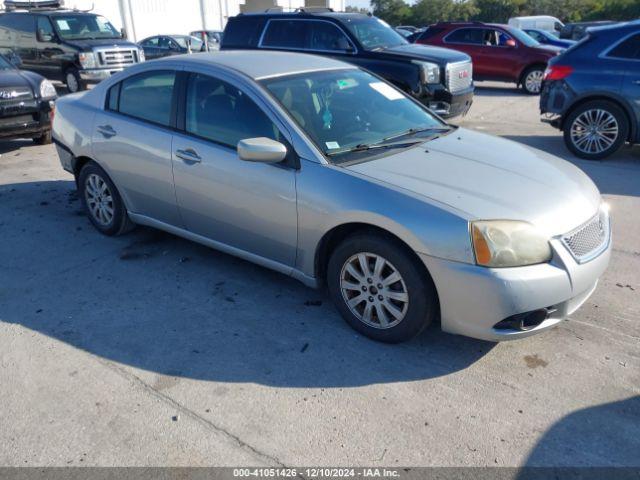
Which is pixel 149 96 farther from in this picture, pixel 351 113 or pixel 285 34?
pixel 285 34

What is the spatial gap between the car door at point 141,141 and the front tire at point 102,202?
0.48 feet

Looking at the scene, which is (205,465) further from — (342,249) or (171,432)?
(342,249)

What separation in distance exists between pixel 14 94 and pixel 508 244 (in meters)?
7.91

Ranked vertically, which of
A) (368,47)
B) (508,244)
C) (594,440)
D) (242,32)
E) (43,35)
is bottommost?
(594,440)

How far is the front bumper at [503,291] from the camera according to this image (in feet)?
9.55

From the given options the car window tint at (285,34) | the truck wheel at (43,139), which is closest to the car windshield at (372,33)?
the car window tint at (285,34)

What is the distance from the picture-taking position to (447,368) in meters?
3.24

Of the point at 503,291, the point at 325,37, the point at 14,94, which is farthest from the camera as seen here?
the point at 325,37

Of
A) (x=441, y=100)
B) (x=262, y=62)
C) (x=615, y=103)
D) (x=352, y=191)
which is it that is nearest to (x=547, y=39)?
(x=441, y=100)

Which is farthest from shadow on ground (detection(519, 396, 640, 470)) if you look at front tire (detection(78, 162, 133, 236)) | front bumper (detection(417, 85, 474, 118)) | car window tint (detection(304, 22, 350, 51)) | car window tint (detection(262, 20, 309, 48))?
car window tint (detection(262, 20, 309, 48))

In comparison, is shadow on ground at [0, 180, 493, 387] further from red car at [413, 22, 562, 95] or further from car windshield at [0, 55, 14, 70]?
red car at [413, 22, 562, 95]

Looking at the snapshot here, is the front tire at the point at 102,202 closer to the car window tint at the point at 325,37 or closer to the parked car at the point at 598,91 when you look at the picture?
the car window tint at the point at 325,37

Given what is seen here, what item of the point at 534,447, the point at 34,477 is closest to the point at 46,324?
the point at 34,477

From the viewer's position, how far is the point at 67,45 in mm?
13383
